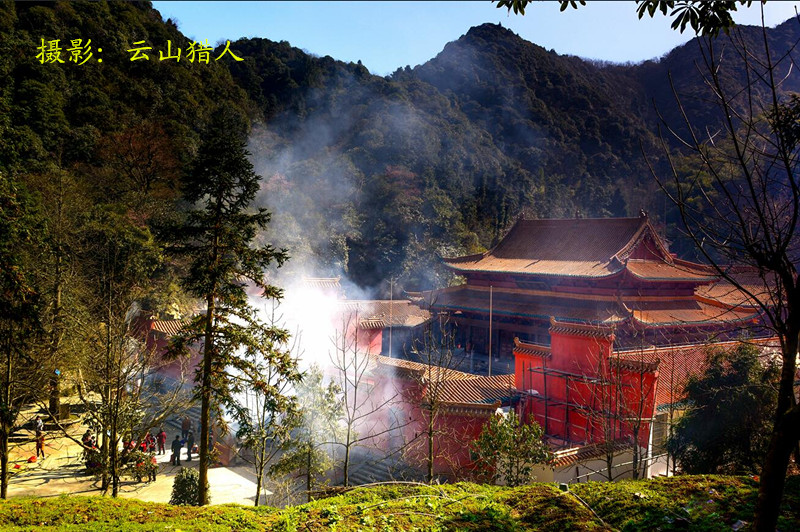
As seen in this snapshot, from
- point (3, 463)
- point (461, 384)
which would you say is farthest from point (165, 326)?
point (461, 384)

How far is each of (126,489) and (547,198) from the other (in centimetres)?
5415

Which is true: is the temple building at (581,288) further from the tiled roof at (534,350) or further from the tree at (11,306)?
the tree at (11,306)

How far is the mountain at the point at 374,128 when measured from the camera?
109 feet

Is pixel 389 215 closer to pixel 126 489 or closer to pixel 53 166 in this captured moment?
pixel 53 166

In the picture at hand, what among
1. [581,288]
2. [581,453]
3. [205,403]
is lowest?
[581,453]

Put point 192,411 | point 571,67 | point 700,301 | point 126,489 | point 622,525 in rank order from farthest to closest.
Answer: point 571,67, point 700,301, point 192,411, point 126,489, point 622,525

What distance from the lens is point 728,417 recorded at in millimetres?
10156

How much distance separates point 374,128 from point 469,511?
52.9 metres

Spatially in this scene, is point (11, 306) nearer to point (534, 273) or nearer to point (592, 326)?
point (592, 326)

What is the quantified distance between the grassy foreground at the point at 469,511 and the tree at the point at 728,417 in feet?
16.9

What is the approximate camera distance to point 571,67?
8412 centimetres

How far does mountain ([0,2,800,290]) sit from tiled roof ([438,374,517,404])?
1122 centimetres

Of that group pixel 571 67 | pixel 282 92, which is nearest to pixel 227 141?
pixel 282 92

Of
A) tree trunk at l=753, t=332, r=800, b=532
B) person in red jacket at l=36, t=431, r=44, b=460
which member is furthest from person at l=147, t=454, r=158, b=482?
tree trunk at l=753, t=332, r=800, b=532
